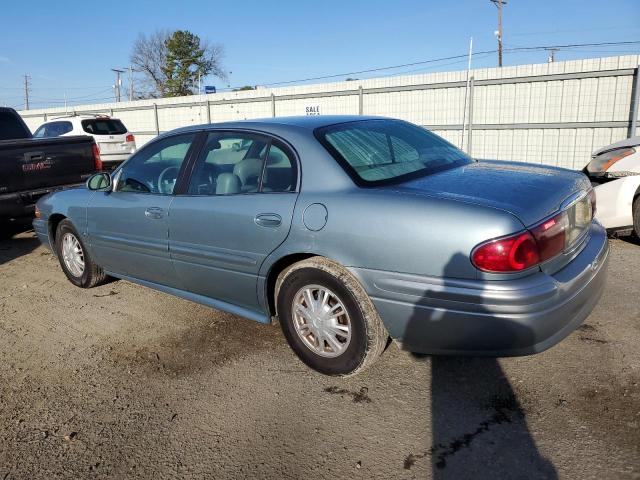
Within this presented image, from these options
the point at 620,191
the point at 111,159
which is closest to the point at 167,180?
the point at 620,191

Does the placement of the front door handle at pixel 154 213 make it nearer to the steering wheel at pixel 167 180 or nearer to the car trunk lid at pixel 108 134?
the steering wheel at pixel 167 180

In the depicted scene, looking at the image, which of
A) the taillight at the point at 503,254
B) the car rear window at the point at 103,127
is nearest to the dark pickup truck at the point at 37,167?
the taillight at the point at 503,254

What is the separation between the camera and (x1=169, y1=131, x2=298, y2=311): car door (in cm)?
321

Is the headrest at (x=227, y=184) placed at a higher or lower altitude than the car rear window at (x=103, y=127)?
lower

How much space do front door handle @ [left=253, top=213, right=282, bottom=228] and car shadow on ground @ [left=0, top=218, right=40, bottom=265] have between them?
4518mm

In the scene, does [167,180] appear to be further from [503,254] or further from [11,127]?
[11,127]

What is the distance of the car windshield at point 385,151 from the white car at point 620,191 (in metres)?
2.81

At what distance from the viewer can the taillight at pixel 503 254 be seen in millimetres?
2445

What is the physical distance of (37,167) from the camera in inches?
266

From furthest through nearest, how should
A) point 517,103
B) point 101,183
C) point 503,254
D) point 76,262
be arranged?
point 517,103
point 76,262
point 101,183
point 503,254

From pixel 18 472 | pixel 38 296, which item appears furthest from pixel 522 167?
pixel 38 296

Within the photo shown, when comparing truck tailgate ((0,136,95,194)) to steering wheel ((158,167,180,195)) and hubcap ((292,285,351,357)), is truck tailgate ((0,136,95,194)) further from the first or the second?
hubcap ((292,285,351,357))

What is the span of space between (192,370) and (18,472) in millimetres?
1119

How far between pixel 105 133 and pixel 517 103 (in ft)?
36.0
